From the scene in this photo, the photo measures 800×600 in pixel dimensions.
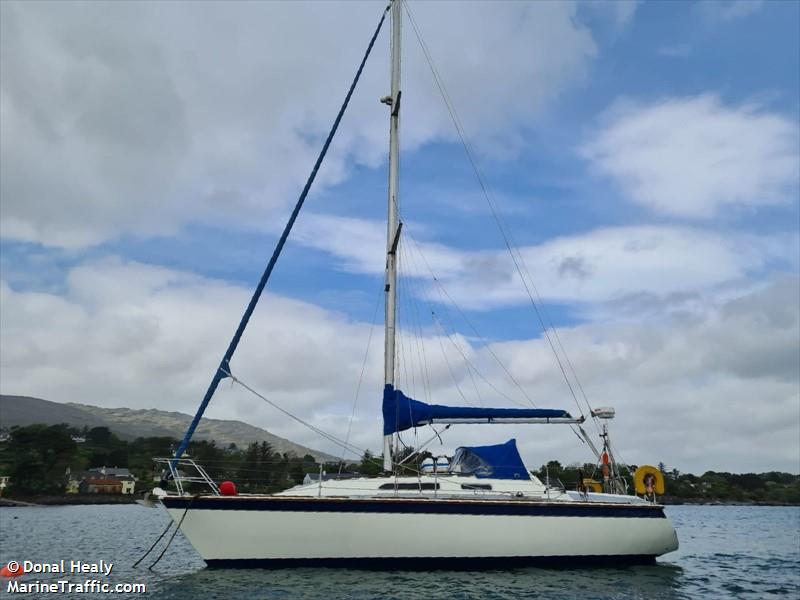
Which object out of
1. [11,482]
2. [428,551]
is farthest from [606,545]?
[11,482]

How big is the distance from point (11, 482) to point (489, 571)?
7117 centimetres

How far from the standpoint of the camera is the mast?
14.3m

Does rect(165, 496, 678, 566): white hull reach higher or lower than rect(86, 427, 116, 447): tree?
lower

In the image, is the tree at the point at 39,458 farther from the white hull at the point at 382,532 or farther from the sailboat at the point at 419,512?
the white hull at the point at 382,532

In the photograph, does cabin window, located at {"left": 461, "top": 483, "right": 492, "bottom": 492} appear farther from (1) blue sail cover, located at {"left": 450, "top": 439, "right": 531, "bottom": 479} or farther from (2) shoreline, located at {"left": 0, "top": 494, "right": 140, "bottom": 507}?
(2) shoreline, located at {"left": 0, "top": 494, "right": 140, "bottom": 507}

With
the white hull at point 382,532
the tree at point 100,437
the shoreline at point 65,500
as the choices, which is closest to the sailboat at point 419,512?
the white hull at point 382,532

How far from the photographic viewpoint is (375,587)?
10.7 m

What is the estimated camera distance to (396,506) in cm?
1198

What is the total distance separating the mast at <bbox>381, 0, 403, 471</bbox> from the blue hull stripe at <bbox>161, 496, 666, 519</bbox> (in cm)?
181

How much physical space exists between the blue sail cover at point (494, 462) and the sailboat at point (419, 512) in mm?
25

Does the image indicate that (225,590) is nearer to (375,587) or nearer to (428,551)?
(375,587)

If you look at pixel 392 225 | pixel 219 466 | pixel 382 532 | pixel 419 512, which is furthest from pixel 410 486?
pixel 219 466

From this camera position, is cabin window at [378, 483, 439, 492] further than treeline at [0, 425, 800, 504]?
No

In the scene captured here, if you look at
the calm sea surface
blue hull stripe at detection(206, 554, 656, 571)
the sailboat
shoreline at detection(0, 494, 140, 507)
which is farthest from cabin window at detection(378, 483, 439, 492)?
shoreline at detection(0, 494, 140, 507)
